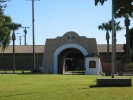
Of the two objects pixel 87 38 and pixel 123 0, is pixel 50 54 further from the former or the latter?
pixel 123 0

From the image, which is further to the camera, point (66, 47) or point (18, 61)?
point (18, 61)

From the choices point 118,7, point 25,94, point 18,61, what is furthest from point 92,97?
point 18,61

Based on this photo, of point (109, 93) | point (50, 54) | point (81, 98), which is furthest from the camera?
point (50, 54)

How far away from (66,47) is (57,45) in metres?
1.71

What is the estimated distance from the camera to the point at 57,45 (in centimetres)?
4994

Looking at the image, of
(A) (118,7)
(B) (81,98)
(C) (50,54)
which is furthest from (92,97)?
(C) (50,54)

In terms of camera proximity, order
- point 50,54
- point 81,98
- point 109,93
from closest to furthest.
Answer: point 81,98 < point 109,93 < point 50,54

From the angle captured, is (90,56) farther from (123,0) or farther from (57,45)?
(123,0)

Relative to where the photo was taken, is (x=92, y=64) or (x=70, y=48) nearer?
(x=92, y=64)

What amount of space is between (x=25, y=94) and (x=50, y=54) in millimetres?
36758

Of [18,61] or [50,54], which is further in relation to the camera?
[18,61]

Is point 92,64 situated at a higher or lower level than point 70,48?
lower

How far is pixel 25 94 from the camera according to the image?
45.2 ft

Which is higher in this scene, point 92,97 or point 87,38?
point 87,38
